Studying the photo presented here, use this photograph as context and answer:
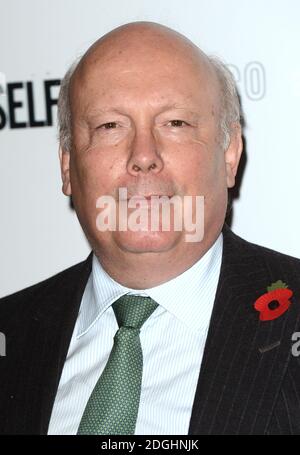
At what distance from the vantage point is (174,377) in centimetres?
184

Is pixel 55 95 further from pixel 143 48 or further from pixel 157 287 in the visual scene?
pixel 157 287

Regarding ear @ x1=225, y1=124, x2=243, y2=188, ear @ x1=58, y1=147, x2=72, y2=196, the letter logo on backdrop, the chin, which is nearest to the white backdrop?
the letter logo on backdrop

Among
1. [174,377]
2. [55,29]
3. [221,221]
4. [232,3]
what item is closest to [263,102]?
[232,3]

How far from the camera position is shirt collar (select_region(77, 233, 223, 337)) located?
1.92 metres

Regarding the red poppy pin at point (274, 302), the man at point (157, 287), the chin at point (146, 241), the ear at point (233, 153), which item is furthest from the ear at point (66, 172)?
the red poppy pin at point (274, 302)

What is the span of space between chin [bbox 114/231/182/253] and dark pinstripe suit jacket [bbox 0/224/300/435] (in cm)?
17

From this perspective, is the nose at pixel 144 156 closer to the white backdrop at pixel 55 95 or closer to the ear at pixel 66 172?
the ear at pixel 66 172

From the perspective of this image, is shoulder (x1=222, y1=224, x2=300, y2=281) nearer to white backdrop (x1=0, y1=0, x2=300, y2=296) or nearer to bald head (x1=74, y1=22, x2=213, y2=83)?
white backdrop (x1=0, y1=0, x2=300, y2=296)

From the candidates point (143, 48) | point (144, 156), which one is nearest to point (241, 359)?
point (144, 156)

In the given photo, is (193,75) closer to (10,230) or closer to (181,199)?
(181,199)

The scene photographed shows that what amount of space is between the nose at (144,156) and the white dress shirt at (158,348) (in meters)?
0.27

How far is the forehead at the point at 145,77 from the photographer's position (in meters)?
1.90

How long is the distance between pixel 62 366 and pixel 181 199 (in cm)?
49
